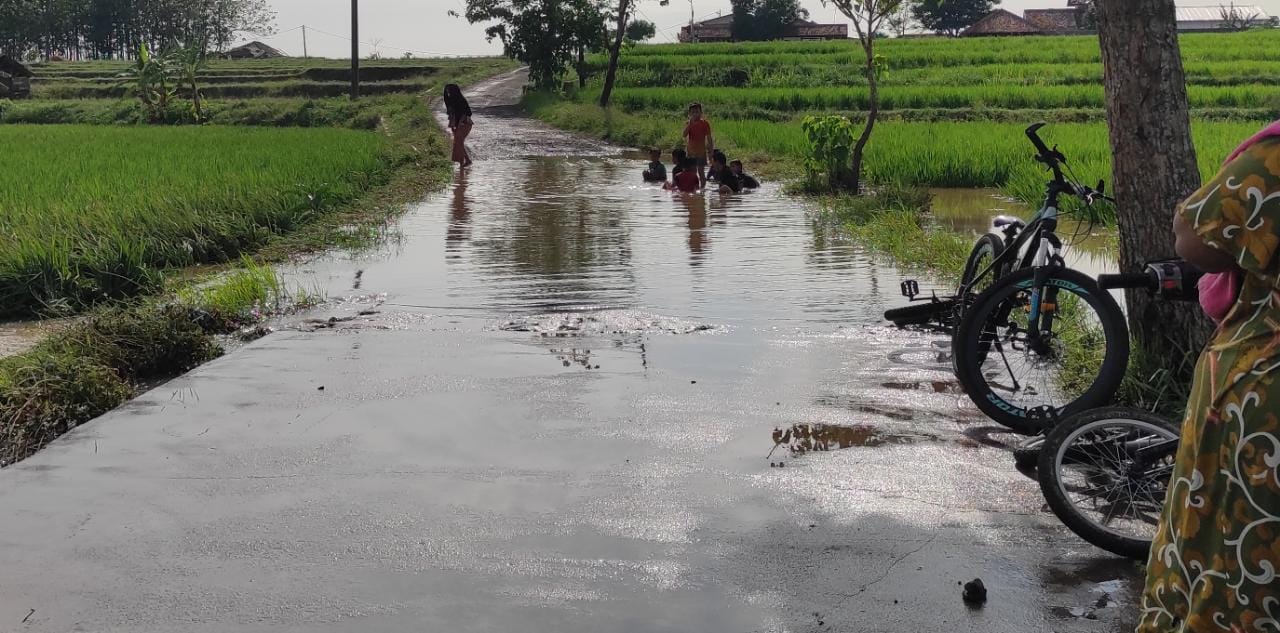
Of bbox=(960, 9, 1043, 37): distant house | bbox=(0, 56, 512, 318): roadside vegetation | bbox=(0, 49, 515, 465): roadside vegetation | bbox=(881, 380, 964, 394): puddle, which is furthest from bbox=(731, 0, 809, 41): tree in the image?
bbox=(881, 380, 964, 394): puddle

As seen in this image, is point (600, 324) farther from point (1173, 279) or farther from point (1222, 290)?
point (1222, 290)

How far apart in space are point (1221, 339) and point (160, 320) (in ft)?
19.1

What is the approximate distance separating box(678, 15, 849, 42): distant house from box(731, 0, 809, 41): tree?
820mm

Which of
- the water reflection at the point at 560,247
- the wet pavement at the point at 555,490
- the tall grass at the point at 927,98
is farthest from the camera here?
the tall grass at the point at 927,98

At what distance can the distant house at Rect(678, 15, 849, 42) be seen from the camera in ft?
260

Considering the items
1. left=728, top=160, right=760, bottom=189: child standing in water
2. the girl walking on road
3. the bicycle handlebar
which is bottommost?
the bicycle handlebar

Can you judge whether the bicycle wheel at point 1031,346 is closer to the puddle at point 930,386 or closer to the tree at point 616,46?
the puddle at point 930,386

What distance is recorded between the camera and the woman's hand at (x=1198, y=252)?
2.26 metres

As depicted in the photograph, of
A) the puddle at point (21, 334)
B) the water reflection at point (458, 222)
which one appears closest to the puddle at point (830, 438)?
the puddle at point (21, 334)

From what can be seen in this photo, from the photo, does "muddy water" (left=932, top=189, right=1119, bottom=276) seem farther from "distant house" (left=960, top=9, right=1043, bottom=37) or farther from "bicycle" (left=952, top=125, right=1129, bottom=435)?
"distant house" (left=960, top=9, right=1043, bottom=37)

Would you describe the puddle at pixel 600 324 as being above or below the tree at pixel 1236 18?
below

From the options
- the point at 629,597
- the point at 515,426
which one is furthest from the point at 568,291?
the point at 629,597

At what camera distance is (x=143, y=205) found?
421 inches

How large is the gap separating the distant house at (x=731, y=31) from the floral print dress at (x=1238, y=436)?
7633 centimetres
